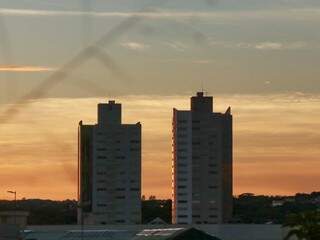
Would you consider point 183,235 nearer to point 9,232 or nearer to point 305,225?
point 305,225

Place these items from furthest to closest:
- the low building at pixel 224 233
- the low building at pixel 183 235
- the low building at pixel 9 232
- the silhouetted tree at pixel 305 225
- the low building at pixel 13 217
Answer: the low building at pixel 13 217, the low building at pixel 9 232, the low building at pixel 224 233, the low building at pixel 183 235, the silhouetted tree at pixel 305 225

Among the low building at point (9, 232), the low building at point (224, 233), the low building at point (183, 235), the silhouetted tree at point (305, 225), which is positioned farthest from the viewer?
the low building at point (9, 232)

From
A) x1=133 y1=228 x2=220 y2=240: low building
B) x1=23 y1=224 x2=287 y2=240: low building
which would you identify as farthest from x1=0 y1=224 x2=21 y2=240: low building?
x1=133 y1=228 x2=220 y2=240: low building

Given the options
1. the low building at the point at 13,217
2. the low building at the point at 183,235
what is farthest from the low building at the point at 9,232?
the low building at the point at 183,235

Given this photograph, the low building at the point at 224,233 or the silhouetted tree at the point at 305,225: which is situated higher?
the low building at the point at 224,233

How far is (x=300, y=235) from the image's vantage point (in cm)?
9175

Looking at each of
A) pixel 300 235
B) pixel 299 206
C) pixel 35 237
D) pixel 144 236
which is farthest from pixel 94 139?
pixel 300 235

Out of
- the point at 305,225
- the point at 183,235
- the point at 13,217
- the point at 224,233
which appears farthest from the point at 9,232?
the point at 305,225

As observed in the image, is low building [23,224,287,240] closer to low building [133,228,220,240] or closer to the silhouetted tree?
low building [133,228,220,240]

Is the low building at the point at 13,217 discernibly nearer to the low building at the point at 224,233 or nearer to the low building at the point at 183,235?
the low building at the point at 224,233

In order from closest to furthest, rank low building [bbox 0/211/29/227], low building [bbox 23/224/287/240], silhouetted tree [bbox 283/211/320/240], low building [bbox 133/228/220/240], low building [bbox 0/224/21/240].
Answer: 1. silhouetted tree [bbox 283/211/320/240]
2. low building [bbox 133/228/220/240]
3. low building [bbox 23/224/287/240]
4. low building [bbox 0/224/21/240]
5. low building [bbox 0/211/29/227]

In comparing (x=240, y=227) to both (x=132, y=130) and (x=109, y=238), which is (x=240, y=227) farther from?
(x=132, y=130)

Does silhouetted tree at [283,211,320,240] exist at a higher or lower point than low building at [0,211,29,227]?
lower

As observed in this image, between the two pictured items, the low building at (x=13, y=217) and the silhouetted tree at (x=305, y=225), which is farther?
the low building at (x=13, y=217)
